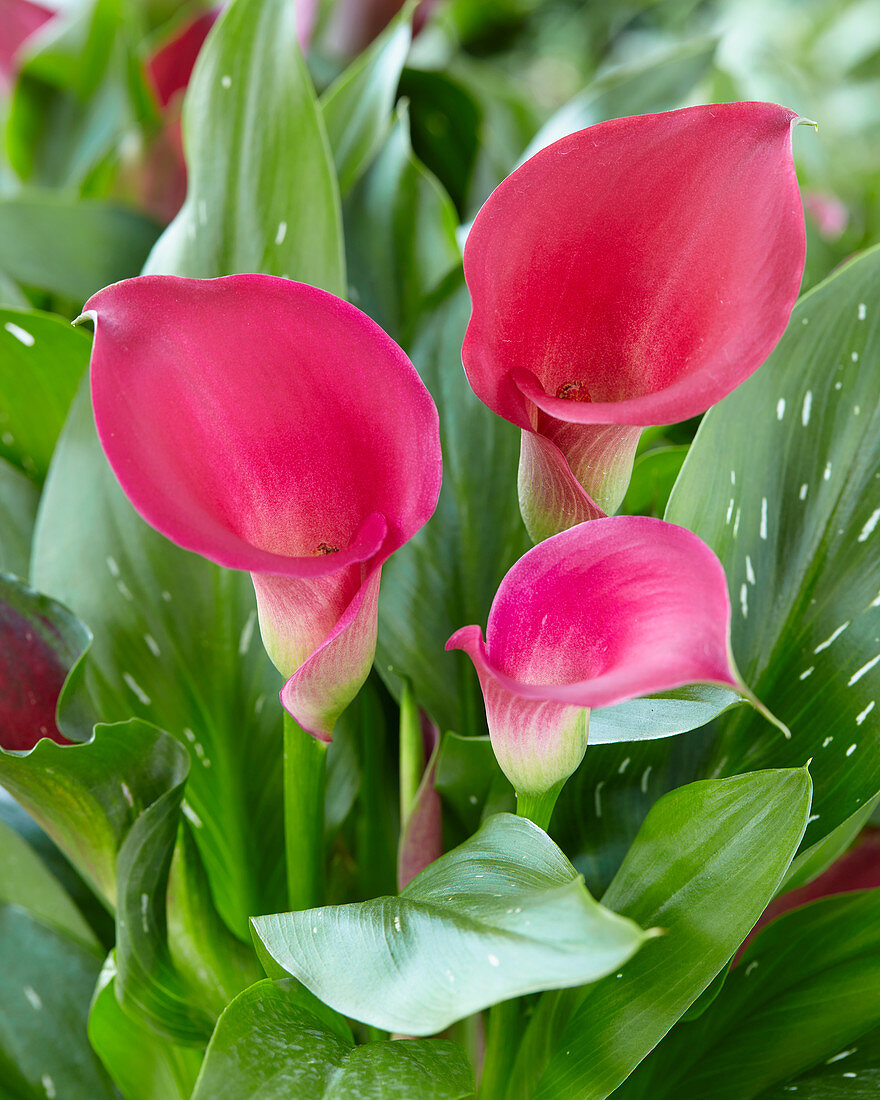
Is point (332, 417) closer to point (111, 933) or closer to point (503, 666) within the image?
point (503, 666)

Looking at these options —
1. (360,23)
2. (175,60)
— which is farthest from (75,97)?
(360,23)

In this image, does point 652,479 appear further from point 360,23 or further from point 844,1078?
point 360,23

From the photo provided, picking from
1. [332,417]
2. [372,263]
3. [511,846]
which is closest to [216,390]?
[332,417]

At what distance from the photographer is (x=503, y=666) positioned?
236 millimetres

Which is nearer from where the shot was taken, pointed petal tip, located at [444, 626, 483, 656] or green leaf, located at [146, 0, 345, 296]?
pointed petal tip, located at [444, 626, 483, 656]

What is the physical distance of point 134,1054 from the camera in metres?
0.35

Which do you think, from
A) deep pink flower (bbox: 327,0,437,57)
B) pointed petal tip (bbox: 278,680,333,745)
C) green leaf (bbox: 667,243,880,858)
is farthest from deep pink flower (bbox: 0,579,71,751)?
deep pink flower (bbox: 327,0,437,57)

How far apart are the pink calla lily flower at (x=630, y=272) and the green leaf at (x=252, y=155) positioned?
0.14 metres

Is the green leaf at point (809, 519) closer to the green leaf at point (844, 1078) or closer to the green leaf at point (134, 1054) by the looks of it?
the green leaf at point (844, 1078)

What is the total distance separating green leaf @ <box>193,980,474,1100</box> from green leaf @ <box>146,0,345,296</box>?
0.81 ft

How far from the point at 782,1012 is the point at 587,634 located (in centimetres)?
19

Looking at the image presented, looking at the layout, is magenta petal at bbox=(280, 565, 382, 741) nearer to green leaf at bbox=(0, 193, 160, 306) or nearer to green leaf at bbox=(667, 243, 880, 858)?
green leaf at bbox=(667, 243, 880, 858)

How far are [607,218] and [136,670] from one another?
0.23 m

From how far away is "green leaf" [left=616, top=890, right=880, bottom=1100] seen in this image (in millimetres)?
320
